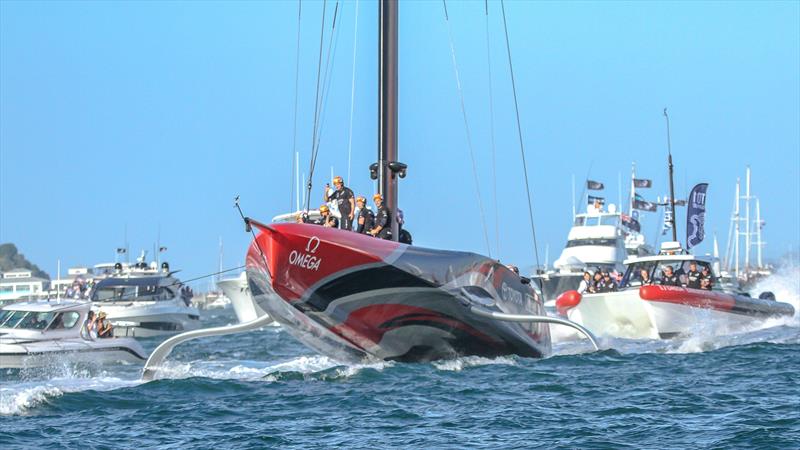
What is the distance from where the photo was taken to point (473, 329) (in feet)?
54.5

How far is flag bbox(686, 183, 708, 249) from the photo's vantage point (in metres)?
32.0

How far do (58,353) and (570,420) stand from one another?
47.2 feet

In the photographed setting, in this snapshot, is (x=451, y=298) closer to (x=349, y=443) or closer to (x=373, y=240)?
(x=373, y=240)

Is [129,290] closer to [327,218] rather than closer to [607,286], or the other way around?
[607,286]

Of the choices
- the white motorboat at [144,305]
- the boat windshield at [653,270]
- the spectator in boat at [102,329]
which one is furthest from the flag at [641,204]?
the spectator in boat at [102,329]

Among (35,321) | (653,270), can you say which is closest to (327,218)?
(35,321)

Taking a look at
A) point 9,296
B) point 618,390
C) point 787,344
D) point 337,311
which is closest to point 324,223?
point 337,311

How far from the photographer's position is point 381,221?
16.1 metres

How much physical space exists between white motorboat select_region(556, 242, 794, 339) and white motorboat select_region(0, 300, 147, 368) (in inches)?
383

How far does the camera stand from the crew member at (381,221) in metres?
15.9

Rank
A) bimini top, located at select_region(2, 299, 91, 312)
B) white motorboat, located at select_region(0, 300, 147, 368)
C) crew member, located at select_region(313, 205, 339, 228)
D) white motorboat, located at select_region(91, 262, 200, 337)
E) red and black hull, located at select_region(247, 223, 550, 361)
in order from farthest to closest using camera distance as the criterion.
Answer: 1. white motorboat, located at select_region(91, 262, 200, 337)
2. bimini top, located at select_region(2, 299, 91, 312)
3. white motorboat, located at select_region(0, 300, 147, 368)
4. crew member, located at select_region(313, 205, 339, 228)
5. red and black hull, located at select_region(247, 223, 550, 361)

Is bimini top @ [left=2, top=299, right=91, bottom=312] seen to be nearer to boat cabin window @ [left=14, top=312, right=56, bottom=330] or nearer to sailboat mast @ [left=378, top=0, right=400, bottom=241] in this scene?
boat cabin window @ [left=14, top=312, right=56, bottom=330]

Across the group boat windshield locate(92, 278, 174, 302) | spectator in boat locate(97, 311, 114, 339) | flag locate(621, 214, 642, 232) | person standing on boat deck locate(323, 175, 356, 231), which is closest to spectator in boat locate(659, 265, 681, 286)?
spectator in boat locate(97, 311, 114, 339)

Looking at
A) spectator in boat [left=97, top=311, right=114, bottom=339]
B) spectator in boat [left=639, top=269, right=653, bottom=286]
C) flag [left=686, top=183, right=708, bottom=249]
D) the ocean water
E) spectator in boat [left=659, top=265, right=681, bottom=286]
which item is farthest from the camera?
flag [left=686, top=183, right=708, bottom=249]
